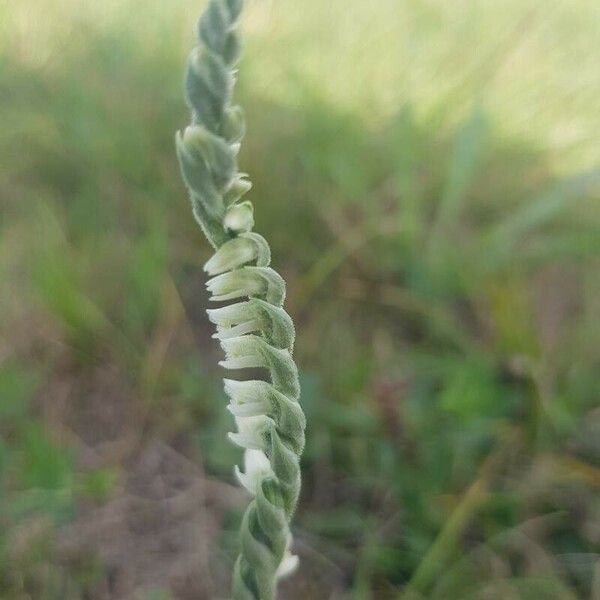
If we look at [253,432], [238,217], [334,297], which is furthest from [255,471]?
[334,297]

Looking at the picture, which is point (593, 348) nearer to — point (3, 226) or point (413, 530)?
point (413, 530)

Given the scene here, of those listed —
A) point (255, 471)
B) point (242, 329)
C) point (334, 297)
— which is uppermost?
point (242, 329)

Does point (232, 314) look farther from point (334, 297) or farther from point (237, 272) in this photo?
point (334, 297)

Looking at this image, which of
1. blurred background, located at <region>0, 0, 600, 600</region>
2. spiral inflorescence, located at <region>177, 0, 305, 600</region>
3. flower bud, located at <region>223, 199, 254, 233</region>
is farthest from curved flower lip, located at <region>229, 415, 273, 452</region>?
blurred background, located at <region>0, 0, 600, 600</region>

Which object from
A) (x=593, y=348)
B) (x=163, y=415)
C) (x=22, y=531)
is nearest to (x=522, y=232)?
(x=593, y=348)

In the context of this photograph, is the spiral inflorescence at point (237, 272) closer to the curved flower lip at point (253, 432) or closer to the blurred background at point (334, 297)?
the curved flower lip at point (253, 432)
